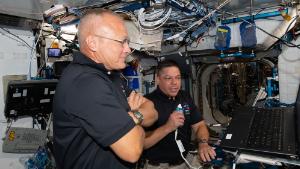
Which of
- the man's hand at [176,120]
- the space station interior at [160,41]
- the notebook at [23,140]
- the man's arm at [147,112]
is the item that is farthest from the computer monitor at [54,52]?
the man's arm at [147,112]

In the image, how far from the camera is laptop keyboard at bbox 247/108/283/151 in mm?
1375

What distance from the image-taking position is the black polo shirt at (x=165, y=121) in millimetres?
2566

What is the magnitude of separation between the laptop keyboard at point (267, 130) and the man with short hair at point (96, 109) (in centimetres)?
62

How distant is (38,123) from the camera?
316cm

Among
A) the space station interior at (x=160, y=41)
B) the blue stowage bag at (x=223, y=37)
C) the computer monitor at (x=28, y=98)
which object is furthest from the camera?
the blue stowage bag at (x=223, y=37)

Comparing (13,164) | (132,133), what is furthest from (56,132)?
(13,164)

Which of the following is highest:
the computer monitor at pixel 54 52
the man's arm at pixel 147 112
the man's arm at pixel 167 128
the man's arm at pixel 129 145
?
the computer monitor at pixel 54 52

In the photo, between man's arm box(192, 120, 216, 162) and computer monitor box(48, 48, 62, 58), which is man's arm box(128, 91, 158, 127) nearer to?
man's arm box(192, 120, 216, 162)

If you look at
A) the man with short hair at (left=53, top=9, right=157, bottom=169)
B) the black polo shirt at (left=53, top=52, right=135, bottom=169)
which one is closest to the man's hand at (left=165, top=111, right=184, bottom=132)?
the man with short hair at (left=53, top=9, right=157, bottom=169)

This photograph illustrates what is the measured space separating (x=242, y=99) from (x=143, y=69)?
225 centimetres

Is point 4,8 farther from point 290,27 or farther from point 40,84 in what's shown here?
point 290,27

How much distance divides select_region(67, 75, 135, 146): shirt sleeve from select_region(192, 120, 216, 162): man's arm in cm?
114

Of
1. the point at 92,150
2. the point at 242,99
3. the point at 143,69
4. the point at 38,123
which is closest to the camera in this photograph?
the point at 92,150

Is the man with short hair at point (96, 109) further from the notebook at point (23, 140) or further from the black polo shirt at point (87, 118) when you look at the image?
the notebook at point (23, 140)
